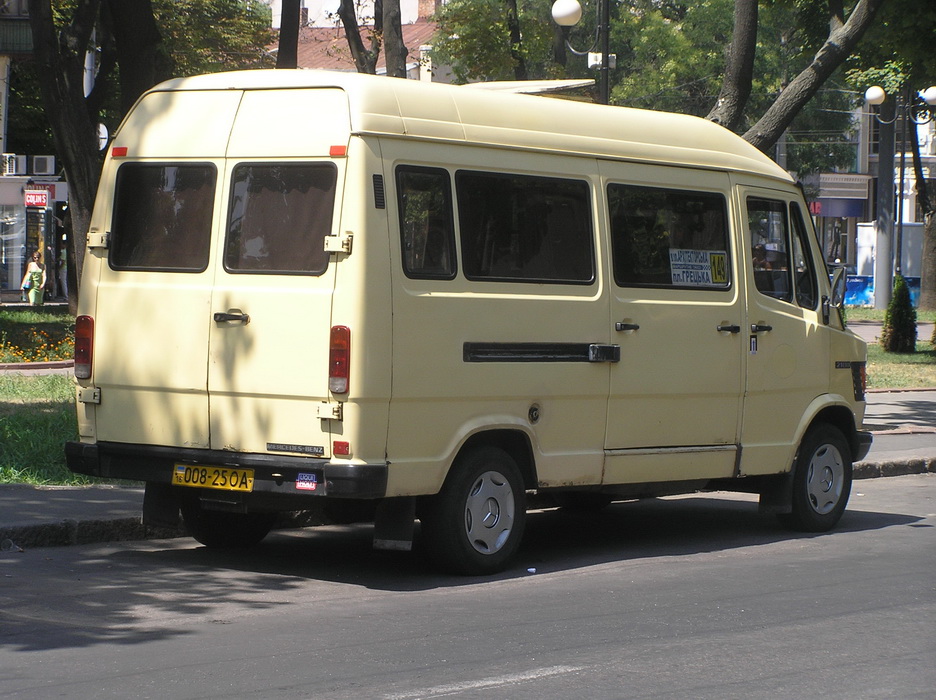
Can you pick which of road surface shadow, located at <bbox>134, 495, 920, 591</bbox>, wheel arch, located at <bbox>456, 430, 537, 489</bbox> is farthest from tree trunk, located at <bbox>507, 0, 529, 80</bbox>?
wheel arch, located at <bbox>456, 430, 537, 489</bbox>

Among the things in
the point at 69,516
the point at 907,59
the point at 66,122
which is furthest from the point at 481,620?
the point at 907,59

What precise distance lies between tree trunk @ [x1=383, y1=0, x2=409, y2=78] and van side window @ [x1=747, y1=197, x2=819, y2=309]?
7.67 metres

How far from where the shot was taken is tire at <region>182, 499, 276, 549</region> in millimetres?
8648

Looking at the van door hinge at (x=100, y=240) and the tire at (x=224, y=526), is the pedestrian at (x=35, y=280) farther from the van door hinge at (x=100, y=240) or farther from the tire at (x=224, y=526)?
the van door hinge at (x=100, y=240)

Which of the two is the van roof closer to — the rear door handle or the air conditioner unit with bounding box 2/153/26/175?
the rear door handle

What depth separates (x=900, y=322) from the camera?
2541 cm

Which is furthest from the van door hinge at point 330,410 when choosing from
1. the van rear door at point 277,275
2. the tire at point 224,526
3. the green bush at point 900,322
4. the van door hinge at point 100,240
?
the green bush at point 900,322

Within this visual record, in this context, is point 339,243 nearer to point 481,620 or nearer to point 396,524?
point 396,524

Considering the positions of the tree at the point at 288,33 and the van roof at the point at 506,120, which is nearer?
the van roof at the point at 506,120

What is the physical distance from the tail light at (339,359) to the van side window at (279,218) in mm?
349

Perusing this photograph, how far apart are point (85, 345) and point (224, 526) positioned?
1.44 meters

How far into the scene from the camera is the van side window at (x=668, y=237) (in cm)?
866

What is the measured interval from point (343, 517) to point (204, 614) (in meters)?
1.35

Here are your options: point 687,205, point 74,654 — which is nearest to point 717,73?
point 687,205
